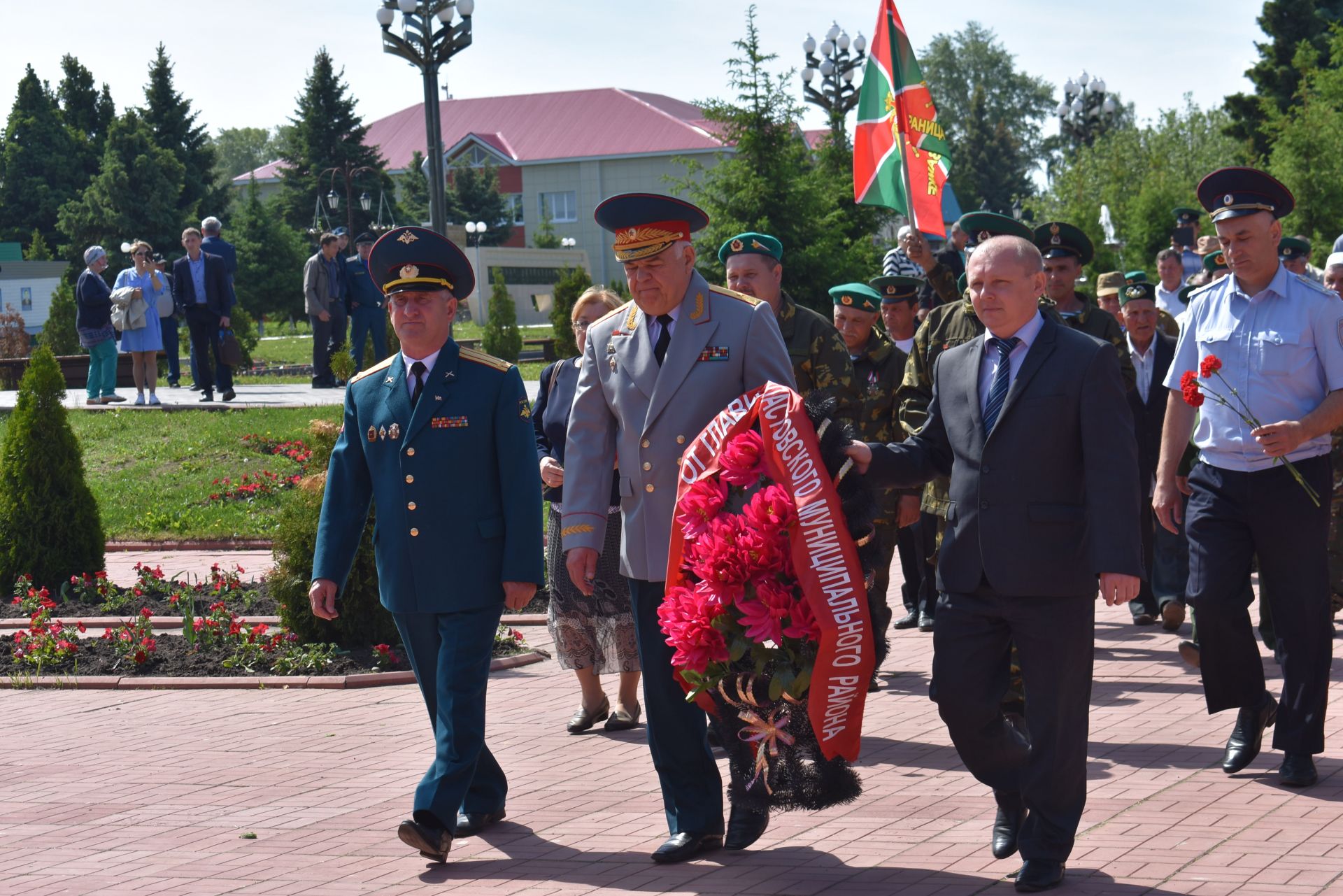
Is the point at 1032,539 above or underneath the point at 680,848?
above

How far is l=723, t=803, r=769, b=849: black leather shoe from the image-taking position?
5.22 meters

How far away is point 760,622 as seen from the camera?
15.6ft

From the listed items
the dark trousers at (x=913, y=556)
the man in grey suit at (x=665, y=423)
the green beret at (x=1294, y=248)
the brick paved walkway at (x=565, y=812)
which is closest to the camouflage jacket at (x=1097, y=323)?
the brick paved walkway at (x=565, y=812)

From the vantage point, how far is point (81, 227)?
65.0 m

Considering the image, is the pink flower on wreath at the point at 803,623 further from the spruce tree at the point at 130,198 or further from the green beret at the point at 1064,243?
the spruce tree at the point at 130,198

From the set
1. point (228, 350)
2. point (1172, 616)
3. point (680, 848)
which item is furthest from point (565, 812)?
point (228, 350)

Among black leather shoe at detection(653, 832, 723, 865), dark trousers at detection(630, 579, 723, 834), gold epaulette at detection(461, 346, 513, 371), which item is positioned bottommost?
black leather shoe at detection(653, 832, 723, 865)

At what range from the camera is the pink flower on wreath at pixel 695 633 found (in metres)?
4.83

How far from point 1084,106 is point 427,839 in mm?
43740

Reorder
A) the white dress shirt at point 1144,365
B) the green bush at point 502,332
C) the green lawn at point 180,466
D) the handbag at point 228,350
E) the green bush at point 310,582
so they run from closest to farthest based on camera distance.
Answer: the green bush at point 310,582 → the white dress shirt at point 1144,365 → the green lawn at point 180,466 → the handbag at point 228,350 → the green bush at point 502,332

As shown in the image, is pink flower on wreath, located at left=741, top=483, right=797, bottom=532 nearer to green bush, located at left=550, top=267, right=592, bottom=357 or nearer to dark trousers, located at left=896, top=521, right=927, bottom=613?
dark trousers, located at left=896, top=521, right=927, bottom=613

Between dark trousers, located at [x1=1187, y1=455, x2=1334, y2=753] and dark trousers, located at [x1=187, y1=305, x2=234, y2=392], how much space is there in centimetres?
1637

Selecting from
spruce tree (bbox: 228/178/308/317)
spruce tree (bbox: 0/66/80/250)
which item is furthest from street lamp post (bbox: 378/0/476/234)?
spruce tree (bbox: 0/66/80/250)

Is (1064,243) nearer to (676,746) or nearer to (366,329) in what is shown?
(676,746)
